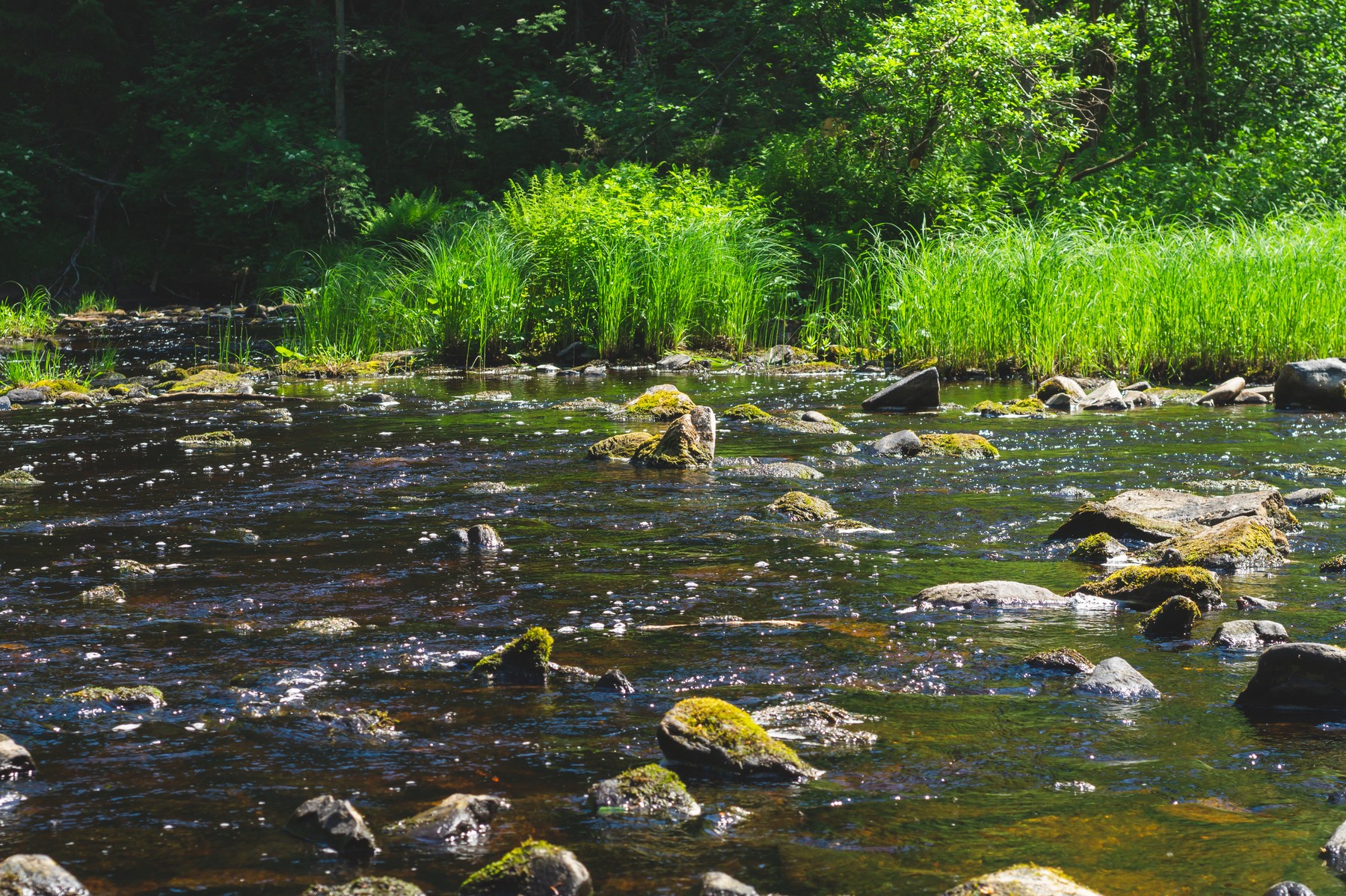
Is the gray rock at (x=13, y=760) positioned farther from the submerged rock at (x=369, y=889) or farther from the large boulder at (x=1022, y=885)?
the large boulder at (x=1022, y=885)

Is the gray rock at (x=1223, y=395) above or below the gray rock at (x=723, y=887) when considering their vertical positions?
above

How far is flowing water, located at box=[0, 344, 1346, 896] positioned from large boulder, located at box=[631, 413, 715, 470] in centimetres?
28

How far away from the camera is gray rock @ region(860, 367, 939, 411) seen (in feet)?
36.0

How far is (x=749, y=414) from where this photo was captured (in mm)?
10367

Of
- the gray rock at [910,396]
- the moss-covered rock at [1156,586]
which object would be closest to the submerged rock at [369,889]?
the moss-covered rock at [1156,586]

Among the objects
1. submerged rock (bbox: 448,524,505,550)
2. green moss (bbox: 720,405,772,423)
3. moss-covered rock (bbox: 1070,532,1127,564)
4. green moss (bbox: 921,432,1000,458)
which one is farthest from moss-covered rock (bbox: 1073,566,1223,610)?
green moss (bbox: 720,405,772,423)

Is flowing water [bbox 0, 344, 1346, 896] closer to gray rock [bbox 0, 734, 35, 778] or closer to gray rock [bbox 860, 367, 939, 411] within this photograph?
gray rock [bbox 0, 734, 35, 778]

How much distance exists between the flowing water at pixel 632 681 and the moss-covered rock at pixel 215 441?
1.31m

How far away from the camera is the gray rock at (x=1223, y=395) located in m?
11.0

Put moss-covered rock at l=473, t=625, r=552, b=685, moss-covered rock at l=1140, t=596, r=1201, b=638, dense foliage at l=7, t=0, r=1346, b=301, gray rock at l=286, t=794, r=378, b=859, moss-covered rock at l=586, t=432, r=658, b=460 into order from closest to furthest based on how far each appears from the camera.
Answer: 1. gray rock at l=286, t=794, r=378, b=859
2. moss-covered rock at l=473, t=625, r=552, b=685
3. moss-covered rock at l=1140, t=596, r=1201, b=638
4. moss-covered rock at l=586, t=432, r=658, b=460
5. dense foliage at l=7, t=0, r=1346, b=301

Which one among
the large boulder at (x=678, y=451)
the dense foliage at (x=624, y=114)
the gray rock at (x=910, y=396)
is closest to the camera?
the large boulder at (x=678, y=451)

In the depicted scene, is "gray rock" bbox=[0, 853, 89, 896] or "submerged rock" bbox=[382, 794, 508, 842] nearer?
"gray rock" bbox=[0, 853, 89, 896]

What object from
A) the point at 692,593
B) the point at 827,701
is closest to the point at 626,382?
the point at 692,593

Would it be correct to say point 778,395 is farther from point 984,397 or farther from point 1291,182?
point 1291,182
